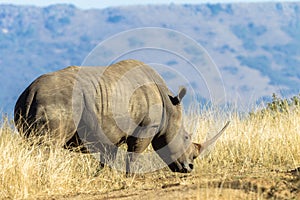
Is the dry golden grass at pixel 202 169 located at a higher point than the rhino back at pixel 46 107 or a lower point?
lower

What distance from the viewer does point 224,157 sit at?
35.1 ft

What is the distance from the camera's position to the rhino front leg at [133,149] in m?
10.1

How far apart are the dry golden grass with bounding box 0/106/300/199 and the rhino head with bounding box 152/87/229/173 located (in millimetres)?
155

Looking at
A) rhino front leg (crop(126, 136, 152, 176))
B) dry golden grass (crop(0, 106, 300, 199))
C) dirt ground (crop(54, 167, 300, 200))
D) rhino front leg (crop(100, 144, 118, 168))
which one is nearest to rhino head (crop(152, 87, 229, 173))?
dry golden grass (crop(0, 106, 300, 199))

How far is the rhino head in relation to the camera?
10.5 meters

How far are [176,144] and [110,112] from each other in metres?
1.35

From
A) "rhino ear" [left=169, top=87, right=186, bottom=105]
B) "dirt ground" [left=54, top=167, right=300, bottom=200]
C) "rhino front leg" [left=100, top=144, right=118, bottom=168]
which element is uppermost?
"rhino ear" [left=169, top=87, right=186, bottom=105]

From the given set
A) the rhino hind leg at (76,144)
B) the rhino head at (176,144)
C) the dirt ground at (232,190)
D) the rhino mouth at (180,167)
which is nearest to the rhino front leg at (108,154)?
the rhino hind leg at (76,144)

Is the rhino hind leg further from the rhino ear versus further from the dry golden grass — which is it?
the rhino ear

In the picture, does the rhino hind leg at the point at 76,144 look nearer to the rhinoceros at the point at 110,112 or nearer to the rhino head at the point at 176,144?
the rhinoceros at the point at 110,112

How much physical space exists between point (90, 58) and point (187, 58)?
126 cm

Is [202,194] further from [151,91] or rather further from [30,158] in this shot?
[151,91]

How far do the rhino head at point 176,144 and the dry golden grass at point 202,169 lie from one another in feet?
0.51

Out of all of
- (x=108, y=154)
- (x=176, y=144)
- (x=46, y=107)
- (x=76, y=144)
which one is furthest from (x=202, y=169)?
(x=46, y=107)
